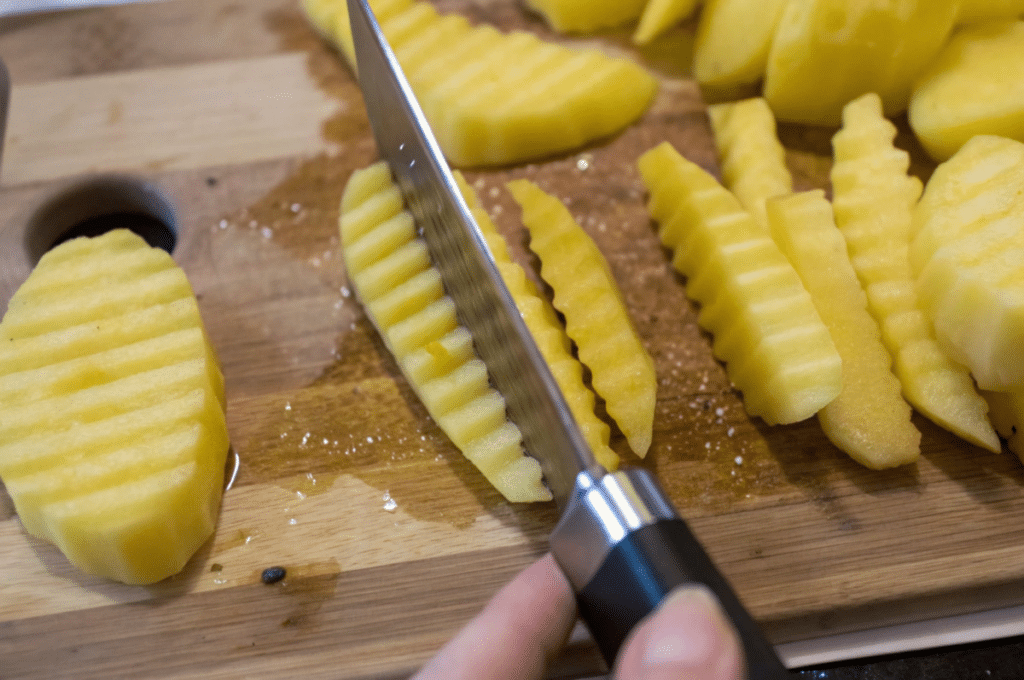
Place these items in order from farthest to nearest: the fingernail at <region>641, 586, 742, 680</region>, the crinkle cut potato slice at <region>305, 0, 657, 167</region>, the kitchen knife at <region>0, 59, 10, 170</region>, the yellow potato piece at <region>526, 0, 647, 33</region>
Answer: the yellow potato piece at <region>526, 0, 647, 33</region>, the kitchen knife at <region>0, 59, 10, 170</region>, the crinkle cut potato slice at <region>305, 0, 657, 167</region>, the fingernail at <region>641, 586, 742, 680</region>

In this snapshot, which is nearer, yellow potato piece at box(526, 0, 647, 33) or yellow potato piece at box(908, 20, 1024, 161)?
yellow potato piece at box(908, 20, 1024, 161)

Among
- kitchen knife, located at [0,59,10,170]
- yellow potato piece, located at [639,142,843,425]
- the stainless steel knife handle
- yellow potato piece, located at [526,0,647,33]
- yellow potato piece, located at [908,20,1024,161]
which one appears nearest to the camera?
the stainless steel knife handle

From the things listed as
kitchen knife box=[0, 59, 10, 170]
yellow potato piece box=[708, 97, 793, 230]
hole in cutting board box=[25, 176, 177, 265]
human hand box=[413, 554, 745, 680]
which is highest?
kitchen knife box=[0, 59, 10, 170]

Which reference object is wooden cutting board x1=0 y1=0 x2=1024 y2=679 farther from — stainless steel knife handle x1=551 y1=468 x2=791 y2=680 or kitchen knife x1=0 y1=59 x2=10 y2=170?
stainless steel knife handle x1=551 y1=468 x2=791 y2=680

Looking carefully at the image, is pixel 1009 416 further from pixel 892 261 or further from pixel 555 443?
pixel 555 443

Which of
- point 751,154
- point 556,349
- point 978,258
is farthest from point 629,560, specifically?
point 751,154

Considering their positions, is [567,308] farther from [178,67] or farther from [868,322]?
[178,67]

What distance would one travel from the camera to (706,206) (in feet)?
5.84

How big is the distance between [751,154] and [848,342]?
0.57m

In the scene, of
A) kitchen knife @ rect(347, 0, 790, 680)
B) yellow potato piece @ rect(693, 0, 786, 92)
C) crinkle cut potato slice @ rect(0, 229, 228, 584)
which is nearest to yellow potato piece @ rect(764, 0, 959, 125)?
yellow potato piece @ rect(693, 0, 786, 92)

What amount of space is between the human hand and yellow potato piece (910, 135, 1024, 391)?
35.0 inches

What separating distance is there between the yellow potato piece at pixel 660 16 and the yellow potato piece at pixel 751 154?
34 centimetres

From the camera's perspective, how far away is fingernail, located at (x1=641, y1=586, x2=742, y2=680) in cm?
94

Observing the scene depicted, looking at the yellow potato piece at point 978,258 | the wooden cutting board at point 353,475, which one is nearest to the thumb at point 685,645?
the wooden cutting board at point 353,475
